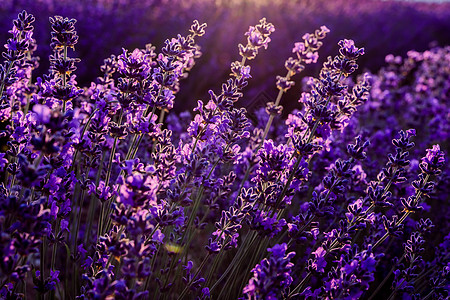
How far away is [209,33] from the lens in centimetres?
808

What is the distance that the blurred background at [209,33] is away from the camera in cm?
629

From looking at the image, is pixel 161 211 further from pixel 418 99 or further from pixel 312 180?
pixel 418 99

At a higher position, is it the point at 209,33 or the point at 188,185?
the point at 209,33

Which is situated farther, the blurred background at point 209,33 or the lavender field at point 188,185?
the blurred background at point 209,33

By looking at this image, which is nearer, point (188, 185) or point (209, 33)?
point (188, 185)

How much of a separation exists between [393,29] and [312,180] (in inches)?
451

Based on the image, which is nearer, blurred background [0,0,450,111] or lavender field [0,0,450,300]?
lavender field [0,0,450,300]

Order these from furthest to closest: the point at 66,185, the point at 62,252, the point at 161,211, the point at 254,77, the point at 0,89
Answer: the point at 254,77, the point at 62,252, the point at 0,89, the point at 66,185, the point at 161,211

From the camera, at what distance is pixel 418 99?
18.6 ft

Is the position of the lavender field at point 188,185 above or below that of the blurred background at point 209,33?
below

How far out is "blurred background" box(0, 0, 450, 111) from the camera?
6.29 m

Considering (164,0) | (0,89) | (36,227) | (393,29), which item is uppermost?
(393,29)

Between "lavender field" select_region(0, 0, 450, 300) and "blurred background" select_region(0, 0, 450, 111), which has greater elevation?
"blurred background" select_region(0, 0, 450, 111)

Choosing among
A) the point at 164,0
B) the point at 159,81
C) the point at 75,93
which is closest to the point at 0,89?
the point at 75,93
